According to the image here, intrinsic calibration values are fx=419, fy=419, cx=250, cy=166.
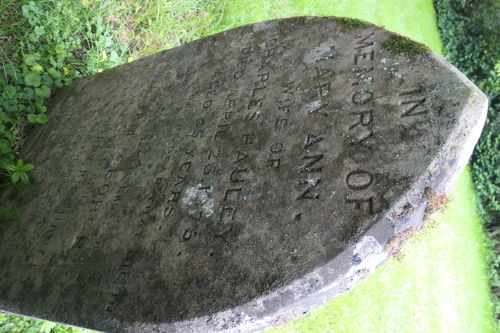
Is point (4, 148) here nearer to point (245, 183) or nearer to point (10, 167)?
point (10, 167)

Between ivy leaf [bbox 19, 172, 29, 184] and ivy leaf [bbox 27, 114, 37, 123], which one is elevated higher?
ivy leaf [bbox 27, 114, 37, 123]

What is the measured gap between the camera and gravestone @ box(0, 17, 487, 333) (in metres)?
1.55

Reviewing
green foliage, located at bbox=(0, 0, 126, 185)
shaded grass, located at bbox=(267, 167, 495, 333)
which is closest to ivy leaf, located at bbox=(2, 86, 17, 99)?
green foliage, located at bbox=(0, 0, 126, 185)

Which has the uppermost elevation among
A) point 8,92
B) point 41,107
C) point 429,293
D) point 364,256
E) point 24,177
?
point 8,92

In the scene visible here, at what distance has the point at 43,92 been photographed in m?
3.52

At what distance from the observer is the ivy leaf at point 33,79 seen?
3443mm

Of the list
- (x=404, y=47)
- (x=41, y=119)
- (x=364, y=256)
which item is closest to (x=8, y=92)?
(x=41, y=119)

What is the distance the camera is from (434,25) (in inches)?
337

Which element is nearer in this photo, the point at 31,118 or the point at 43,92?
the point at 31,118

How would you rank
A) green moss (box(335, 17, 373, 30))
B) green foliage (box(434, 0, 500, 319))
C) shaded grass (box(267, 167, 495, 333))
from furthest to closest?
1. green foliage (box(434, 0, 500, 319))
2. shaded grass (box(267, 167, 495, 333))
3. green moss (box(335, 17, 373, 30))

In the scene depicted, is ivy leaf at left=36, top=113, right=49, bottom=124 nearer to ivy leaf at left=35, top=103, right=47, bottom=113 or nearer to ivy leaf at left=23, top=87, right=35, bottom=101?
ivy leaf at left=35, top=103, right=47, bottom=113

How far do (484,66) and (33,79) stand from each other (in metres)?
7.81

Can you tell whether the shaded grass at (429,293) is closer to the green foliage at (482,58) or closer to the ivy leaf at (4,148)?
the green foliage at (482,58)

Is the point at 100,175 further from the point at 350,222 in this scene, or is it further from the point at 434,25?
the point at 434,25
